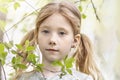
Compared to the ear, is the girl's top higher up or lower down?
lower down

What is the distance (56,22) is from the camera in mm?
1048

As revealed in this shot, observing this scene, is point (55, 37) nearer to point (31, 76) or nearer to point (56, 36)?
point (56, 36)

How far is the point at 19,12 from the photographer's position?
1694 millimetres

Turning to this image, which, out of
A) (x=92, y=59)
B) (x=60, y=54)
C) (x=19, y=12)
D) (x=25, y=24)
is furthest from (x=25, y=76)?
(x=19, y=12)

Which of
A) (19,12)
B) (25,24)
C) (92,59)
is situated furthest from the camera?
(19,12)

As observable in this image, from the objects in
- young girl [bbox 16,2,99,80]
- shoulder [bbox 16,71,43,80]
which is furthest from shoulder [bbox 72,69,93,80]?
shoulder [bbox 16,71,43,80]

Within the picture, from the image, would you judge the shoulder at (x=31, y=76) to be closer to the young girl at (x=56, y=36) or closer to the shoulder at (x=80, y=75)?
the young girl at (x=56, y=36)

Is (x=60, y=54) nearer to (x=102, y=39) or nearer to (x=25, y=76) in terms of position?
(x=25, y=76)

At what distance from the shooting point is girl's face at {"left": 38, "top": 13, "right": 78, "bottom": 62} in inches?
40.9

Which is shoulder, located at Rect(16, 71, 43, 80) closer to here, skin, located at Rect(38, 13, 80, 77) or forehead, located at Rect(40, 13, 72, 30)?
skin, located at Rect(38, 13, 80, 77)

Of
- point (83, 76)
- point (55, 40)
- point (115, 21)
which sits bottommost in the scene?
point (83, 76)

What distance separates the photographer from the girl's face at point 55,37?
104 centimetres

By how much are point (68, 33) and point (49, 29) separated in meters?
0.06

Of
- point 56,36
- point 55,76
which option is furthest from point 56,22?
point 55,76
